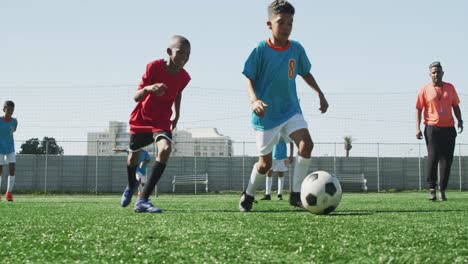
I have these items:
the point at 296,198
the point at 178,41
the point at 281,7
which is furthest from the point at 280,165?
the point at 281,7

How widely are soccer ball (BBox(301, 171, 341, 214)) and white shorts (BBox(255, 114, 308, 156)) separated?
32.0 inches

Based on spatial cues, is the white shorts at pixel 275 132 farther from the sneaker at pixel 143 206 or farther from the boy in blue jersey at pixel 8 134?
the boy in blue jersey at pixel 8 134

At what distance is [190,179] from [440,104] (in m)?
A: 19.0

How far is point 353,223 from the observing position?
373 centimetres

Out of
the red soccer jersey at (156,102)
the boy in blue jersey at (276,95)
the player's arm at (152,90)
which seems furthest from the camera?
the red soccer jersey at (156,102)

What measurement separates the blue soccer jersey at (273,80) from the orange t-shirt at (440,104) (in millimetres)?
3906

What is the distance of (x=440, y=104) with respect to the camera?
8539 millimetres

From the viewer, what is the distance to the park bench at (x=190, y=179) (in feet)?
85.1

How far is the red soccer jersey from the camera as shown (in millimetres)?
5945

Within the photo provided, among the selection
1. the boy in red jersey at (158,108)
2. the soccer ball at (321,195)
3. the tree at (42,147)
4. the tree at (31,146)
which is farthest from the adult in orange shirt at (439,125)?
the tree at (31,146)

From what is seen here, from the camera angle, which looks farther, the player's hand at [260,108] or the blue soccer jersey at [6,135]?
the blue soccer jersey at [6,135]

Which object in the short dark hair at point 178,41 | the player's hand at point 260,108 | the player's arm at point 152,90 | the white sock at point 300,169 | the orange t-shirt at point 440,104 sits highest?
the short dark hair at point 178,41

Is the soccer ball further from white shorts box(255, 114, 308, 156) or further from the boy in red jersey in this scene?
the boy in red jersey

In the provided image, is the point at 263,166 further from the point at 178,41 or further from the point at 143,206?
the point at 178,41
